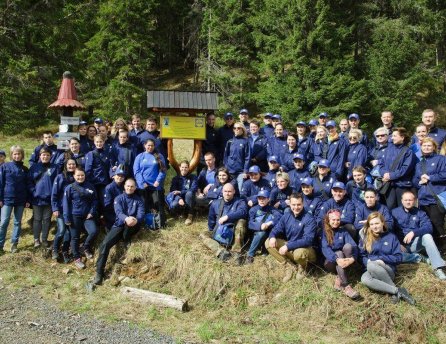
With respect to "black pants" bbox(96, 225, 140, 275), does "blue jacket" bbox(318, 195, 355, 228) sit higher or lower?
higher

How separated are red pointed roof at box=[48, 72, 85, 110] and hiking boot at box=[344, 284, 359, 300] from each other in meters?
7.03

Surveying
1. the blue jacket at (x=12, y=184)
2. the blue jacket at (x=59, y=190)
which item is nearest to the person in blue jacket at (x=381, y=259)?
the blue jacket at (x=59, y=190)

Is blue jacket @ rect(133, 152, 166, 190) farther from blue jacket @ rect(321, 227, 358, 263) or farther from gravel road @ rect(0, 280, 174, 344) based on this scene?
blue jacket @ rect(321, 227, 358, 263)

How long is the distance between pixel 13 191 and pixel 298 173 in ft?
19.9

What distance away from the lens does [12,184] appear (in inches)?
360

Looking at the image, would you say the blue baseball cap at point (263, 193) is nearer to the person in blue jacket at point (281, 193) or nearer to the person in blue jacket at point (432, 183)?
the person in blue jacket at point (281, 193)

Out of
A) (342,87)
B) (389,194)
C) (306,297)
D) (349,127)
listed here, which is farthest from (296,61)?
(306,297)

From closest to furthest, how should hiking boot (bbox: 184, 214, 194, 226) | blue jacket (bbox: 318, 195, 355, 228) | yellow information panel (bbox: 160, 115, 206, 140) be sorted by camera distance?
blue jacket (bbox: 318, 195, 355, 228) < hiking boot (bbox: 184, 214, 194, 226) < yellow information panel (bbox: 160, 115, 206, 140)

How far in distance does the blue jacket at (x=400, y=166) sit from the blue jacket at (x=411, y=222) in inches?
25.6

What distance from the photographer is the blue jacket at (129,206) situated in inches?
338

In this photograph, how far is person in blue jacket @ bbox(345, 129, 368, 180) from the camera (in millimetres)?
8570

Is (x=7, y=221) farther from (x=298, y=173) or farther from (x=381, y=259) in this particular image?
(x=381, y=259)

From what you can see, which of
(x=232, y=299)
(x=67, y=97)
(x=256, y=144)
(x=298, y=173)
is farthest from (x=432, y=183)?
(x=67, y=97)

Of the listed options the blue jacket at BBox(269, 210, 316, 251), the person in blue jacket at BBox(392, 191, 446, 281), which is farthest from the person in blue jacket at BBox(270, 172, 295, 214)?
the person in blue jacket at BBox(392, 191, 446, 281)
